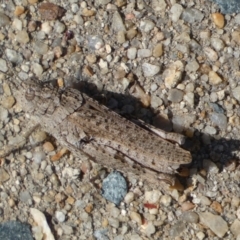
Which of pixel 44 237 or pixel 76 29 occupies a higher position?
pixel 76 29

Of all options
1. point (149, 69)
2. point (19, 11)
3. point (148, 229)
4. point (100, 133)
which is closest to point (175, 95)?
point (149, 69)

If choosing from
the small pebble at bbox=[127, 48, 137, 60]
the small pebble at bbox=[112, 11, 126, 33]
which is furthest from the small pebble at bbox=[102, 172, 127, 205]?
the small pebble at bbox=[112, 11, 126, 33]

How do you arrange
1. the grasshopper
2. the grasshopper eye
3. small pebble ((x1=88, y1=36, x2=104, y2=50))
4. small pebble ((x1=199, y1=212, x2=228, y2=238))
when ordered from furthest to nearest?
small pebble ((x1=88, y1=36, x2=104, y2=50)), small pebble ((x1=199, y1=212, x2=228, y2=238)), the grasshopper eye, the grasshopper

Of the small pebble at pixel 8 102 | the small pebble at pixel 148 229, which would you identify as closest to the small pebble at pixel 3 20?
the small pebble at pixel 8 102

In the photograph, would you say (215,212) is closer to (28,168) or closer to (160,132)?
(160,132)

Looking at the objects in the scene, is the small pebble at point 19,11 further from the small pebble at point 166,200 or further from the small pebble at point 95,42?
the small pebble at point 166,200

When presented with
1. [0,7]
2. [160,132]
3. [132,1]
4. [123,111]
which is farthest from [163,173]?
[0,7]

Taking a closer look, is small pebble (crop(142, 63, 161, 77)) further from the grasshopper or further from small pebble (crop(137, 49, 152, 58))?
the grasshopper

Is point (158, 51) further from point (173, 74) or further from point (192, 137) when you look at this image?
point (192, 137)
